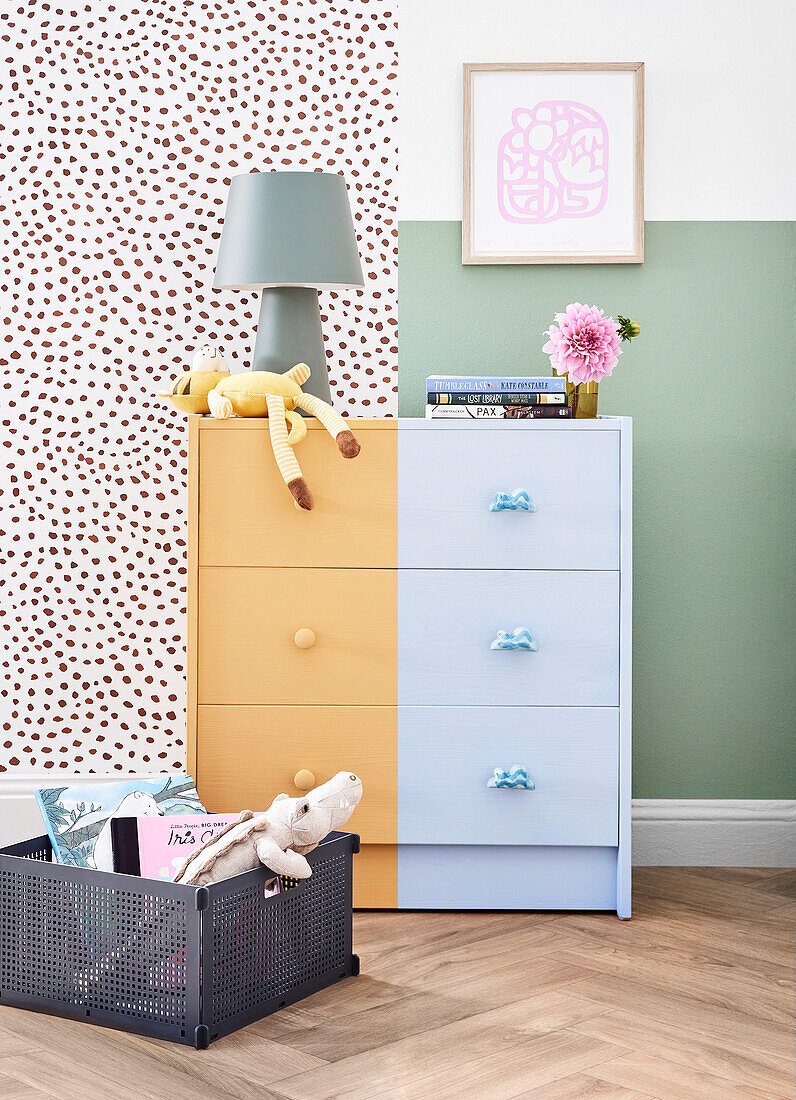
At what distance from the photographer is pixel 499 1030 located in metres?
1.51

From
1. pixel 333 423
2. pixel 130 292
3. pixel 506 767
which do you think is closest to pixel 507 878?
pixel 506 767

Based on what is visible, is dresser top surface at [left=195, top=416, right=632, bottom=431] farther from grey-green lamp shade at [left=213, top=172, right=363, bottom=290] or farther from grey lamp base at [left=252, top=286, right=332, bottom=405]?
grey-green lamp shade at [left=213, top=172, right=363, bottom=290]

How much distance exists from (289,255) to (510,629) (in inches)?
31.3

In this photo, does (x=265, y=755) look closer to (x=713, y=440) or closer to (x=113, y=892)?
(x=113, y=892)

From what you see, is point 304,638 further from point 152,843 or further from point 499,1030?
point 499,1030

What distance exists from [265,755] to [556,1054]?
0.75 meters

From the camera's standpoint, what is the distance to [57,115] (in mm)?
2354

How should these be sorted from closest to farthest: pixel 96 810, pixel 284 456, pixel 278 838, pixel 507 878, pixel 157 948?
pixel 157 948 < pixel 278 838 < pixel 96 810 < pixel 284 456 < pixel 507 878

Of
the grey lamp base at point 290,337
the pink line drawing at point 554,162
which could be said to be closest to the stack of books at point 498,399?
the grey lamp base at point 290,337

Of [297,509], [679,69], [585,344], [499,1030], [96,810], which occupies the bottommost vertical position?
[499,1030]

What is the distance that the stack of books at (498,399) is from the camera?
1.98 metres

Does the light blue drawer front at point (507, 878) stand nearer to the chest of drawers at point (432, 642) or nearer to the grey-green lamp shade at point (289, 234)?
the chest of drawers at point (432, 642)

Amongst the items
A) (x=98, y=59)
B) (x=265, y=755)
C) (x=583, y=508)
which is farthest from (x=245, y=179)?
(x=265, y=755)

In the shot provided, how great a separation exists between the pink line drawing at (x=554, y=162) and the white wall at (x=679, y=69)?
0.35 ft
